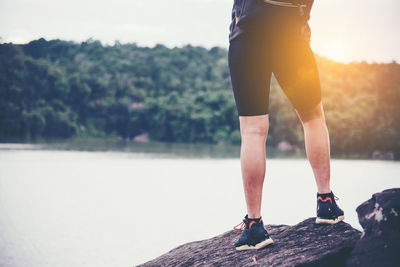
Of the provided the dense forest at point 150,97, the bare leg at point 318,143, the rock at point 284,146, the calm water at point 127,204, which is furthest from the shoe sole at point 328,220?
the rock at point 284,146

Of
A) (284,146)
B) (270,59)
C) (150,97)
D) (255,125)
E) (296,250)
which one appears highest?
(150,97)

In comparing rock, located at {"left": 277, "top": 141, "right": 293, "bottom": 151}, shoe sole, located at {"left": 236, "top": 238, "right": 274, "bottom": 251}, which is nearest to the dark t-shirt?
shoe sole, located at {"left": 236, "top": 238, "right": 274, "bottom": 251}

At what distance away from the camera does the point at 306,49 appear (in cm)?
278

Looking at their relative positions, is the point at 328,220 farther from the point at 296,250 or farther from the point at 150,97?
the point at 150,97

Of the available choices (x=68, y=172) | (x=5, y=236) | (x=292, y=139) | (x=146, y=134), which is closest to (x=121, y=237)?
(x=5, y=236)

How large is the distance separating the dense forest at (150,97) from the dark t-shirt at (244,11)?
1391 inches

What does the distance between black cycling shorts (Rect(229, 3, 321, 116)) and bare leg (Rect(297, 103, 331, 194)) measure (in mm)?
71

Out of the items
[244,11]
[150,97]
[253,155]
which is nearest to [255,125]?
[253,155]

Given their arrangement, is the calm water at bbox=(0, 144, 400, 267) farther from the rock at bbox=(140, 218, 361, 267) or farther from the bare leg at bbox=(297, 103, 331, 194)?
the bare leg at bbox=(297, 103, 331, 194)

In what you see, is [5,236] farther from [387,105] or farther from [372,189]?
[387,105]

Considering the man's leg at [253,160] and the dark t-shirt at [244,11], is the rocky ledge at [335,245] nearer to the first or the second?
the man's leg at [253,160]

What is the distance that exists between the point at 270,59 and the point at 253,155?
0.62 m

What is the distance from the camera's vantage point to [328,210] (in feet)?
9.48

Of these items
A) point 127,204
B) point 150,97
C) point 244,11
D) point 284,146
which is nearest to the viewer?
point 244,11
